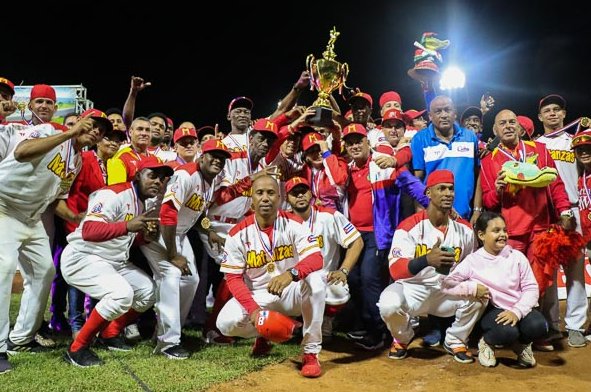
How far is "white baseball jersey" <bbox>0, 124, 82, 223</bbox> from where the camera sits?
4.69 m

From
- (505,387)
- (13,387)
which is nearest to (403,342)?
(505,387)

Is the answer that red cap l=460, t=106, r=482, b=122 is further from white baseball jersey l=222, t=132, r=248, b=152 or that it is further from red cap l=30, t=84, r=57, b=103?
red cap l=30, t=84, r=57, b=103

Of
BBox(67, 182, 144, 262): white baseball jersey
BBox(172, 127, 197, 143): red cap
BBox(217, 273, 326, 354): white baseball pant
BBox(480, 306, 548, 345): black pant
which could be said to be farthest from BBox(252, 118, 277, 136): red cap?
BBox(480, 306, 548, 345): black pant

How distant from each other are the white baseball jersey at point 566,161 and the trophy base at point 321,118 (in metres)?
2.51

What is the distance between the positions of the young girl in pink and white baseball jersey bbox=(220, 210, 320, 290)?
4.65ft

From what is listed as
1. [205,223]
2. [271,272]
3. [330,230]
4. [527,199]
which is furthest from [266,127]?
[527,199]

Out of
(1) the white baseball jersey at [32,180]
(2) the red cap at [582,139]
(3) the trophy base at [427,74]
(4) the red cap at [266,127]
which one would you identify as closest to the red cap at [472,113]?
(3) the trophy base at [427,74]

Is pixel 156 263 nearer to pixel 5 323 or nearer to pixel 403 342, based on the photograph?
pixel 5 323

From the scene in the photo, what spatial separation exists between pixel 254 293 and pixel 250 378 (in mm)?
911

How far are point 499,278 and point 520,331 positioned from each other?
1.63 ft

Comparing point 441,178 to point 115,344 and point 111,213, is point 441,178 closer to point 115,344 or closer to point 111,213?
point 111,213

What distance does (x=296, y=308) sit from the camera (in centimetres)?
511

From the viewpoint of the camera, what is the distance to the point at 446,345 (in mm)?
5164

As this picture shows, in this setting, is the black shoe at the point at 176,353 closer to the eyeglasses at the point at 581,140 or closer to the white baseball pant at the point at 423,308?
the white baseball pant at the point at 423,308
